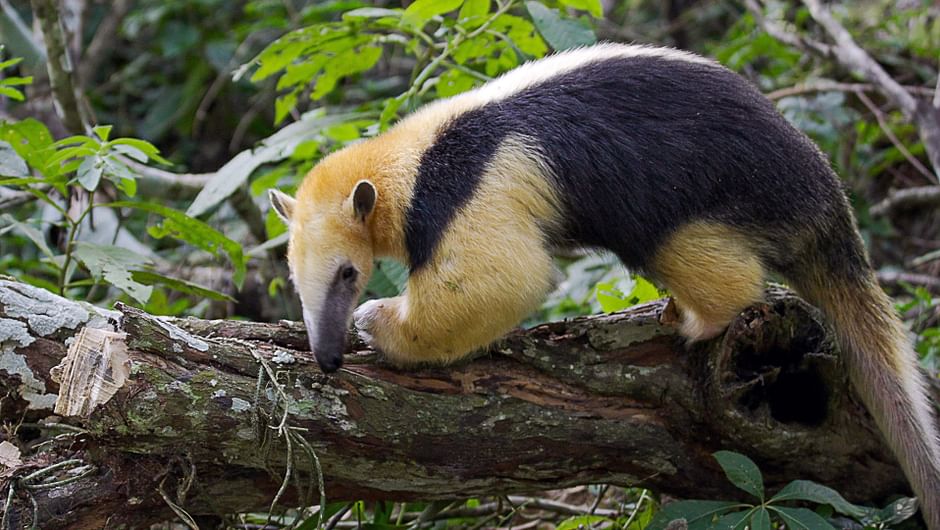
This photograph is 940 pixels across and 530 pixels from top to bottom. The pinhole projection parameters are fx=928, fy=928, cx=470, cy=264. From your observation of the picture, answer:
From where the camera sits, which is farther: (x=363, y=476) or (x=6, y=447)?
(x=363, y=476)

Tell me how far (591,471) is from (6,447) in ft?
7.47

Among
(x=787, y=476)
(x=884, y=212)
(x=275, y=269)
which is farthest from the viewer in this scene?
(x=884, y=212)

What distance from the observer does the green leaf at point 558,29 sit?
4836 mm

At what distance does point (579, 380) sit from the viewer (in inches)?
153

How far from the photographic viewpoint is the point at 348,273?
400 centimetres

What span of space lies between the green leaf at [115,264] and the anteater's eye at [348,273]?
0.94 metres

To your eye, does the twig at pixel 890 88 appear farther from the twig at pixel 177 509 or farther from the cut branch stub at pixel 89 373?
the cut branch stub at pixel 89 373

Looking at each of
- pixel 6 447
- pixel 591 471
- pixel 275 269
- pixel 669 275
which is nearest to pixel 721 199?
pixel 669 275

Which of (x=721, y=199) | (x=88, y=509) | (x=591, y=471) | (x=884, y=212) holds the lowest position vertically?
(x=884, y=212)

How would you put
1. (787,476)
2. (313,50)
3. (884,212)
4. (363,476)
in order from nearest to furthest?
(363,476), (787,476), (313,50), (884,212)

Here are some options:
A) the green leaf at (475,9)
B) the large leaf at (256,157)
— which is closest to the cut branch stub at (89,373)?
the large leaf at (256,157)

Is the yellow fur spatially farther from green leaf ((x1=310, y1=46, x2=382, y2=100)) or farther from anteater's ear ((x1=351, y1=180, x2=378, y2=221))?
green leaf ((x1=310, y1=46, x2=382, y2=100))

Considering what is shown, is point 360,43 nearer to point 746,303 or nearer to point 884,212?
point 746,303

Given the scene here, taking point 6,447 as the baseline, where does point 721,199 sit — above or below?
above
